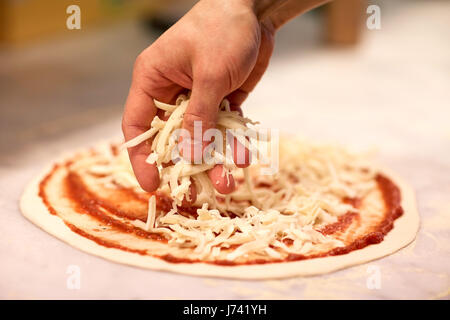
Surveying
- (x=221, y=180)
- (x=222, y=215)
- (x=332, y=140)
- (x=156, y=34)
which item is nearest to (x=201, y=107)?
(x=221, y=180)

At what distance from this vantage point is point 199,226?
5.37ft

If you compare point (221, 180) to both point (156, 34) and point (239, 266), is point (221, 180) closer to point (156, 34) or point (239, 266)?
point (239, 266)

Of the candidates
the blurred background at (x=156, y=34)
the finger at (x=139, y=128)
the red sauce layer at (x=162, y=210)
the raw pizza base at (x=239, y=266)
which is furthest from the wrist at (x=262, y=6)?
the blurred background at (x=156, y=34)

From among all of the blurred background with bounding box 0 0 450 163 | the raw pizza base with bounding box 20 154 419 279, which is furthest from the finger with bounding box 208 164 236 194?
the blurred background with bounding box 0 0 450 163

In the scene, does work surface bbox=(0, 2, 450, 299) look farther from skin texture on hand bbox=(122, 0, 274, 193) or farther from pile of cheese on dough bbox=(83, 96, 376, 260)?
skin texture on hand bbox=(122, 0, 274, 193)

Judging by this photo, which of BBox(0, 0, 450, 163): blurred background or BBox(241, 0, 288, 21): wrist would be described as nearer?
BBox(241, 0, 288, 21): wrist

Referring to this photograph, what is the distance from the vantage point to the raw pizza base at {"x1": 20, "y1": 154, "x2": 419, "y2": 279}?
1.47 metres

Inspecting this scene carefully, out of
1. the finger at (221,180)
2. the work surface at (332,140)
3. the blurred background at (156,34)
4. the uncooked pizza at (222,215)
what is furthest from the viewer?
the blurred background at (156,34)

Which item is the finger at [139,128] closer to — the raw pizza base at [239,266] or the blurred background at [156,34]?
the raw pizza base at [239,266]

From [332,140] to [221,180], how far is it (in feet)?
4.06

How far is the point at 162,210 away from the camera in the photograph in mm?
1801

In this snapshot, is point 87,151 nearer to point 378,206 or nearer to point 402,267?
point 378,206

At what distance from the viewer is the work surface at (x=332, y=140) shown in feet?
4.70
